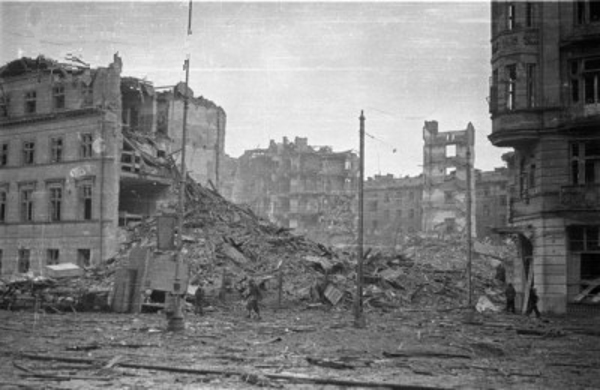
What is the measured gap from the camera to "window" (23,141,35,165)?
138ft

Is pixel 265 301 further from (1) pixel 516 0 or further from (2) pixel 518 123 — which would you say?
(1) pixel 516 0

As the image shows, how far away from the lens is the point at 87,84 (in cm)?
3975

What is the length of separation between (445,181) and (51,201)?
49381 mm

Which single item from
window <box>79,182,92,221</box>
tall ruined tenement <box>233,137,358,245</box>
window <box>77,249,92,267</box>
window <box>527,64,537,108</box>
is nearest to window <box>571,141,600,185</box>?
window <box>527,64,537,108</box>

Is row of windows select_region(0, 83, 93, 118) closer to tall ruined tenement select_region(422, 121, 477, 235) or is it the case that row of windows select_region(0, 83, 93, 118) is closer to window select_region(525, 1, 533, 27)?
window select_region(525, 1, 533, 27)

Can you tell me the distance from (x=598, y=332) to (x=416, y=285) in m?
14.4

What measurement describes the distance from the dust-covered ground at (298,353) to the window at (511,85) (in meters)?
9.80

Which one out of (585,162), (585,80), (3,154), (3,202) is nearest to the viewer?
(585,162)

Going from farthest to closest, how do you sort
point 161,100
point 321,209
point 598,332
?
point 321,209 → point 161,100 → point 598,332

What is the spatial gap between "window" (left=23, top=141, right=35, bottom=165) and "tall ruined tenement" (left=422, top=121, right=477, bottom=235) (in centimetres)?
4707

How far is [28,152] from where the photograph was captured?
4241 cm

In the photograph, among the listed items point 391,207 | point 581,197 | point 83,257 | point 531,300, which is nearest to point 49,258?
point 83,257

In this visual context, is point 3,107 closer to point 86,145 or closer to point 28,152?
point 28,152

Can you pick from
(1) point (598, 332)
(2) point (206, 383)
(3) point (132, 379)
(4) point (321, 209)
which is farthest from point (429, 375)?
(4) point (321, 209)
